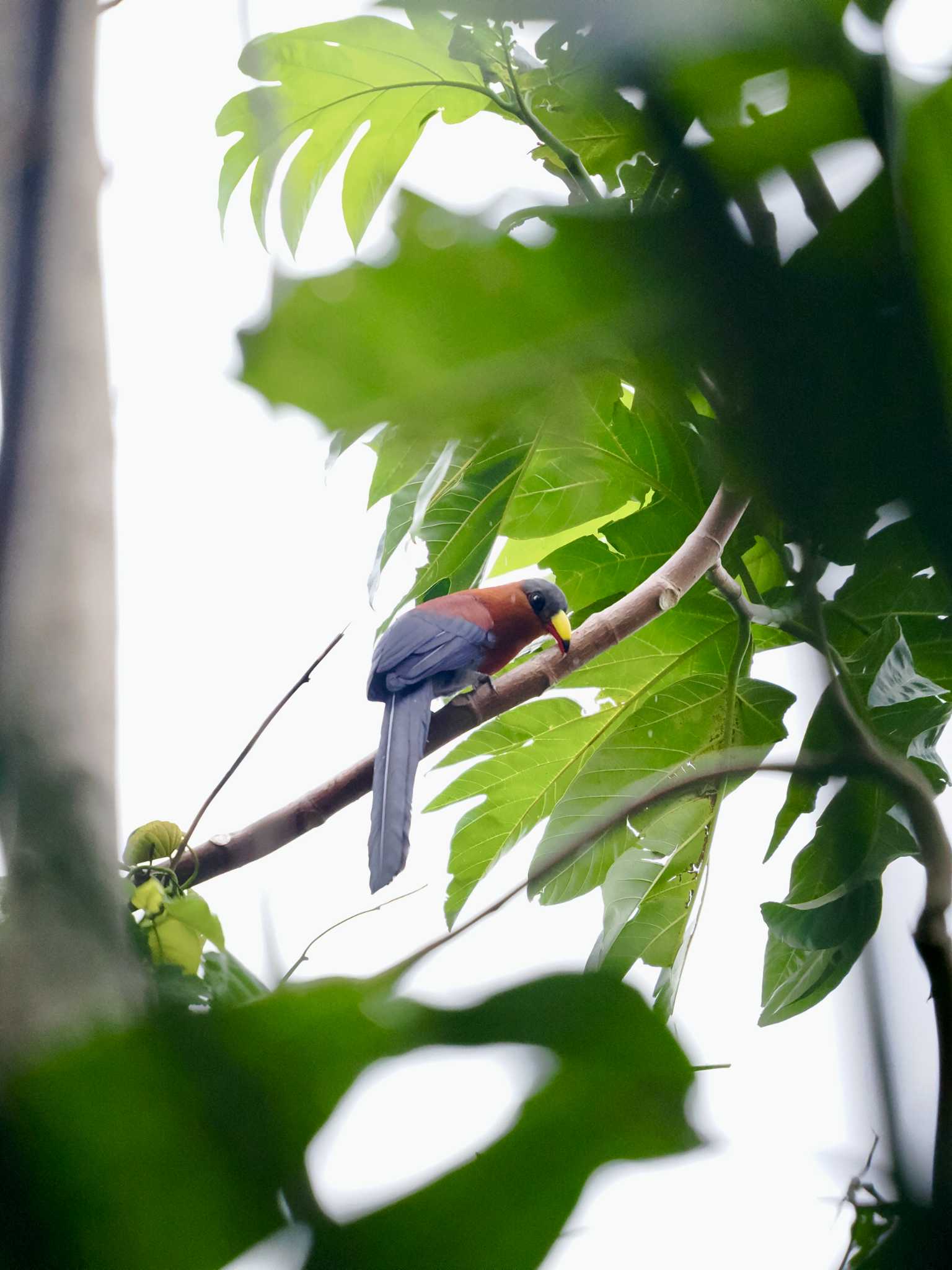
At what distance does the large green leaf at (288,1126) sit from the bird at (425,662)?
0.58 m

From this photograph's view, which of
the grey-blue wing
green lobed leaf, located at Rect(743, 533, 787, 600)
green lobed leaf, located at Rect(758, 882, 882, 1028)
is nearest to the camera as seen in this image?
green lobed leaf, located at Rect(758, 882, 882, 1028)

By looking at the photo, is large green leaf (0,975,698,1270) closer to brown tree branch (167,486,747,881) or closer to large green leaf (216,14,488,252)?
brown tree branch (167,486,747,881)

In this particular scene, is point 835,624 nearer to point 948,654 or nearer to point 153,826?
point 948,654

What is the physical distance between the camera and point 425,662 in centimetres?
119

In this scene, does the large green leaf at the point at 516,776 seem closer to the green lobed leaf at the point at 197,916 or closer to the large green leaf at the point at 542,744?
the large green leaf at the point at 542,744

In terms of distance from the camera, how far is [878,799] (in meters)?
0.27

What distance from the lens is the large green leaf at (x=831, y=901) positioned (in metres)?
0.23

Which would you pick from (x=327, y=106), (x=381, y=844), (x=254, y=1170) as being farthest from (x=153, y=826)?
(x=254, y=1170)

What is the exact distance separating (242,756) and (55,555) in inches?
14.1

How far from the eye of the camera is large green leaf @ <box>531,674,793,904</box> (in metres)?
0.58

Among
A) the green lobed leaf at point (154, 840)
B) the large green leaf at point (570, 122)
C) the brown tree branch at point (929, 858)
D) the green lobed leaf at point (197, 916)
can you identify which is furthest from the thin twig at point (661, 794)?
the green lobed leaf at point (154, 840)

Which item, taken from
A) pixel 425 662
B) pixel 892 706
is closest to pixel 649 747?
pixel 892 706

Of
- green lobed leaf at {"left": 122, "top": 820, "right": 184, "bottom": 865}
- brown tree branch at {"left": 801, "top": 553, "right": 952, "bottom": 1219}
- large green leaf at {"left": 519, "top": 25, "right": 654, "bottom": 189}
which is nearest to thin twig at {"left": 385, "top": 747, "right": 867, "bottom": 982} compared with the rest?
brown tree branch at {"left": 801, "top": 553, "right": 952, "bottom": 1219}

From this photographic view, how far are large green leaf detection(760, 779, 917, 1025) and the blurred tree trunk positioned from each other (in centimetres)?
15
